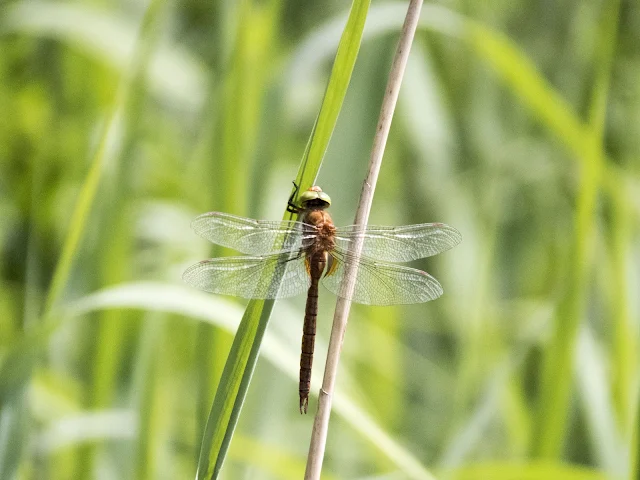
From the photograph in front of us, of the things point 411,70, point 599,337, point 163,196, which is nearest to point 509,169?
point 411,70

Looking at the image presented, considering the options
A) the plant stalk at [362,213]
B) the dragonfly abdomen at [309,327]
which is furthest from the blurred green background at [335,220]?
the plant stalk at [362,213]

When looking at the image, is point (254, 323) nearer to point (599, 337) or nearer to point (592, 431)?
point (592, 431)

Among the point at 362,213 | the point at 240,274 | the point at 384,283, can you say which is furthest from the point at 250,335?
the point at 384,283

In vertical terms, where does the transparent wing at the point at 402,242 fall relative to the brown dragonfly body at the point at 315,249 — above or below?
above

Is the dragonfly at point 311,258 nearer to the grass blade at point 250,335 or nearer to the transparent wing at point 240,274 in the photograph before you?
the transparent wing at point 240,274

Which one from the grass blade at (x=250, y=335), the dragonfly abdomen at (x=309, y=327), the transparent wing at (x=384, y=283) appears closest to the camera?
the grass blade at (x=250, y=335)

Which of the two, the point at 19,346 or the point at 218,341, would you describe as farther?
the point at 218,341
